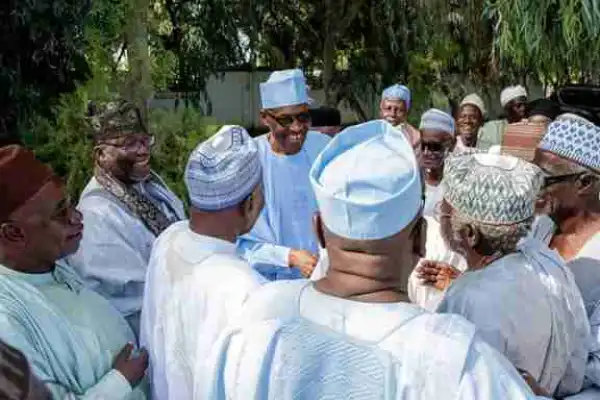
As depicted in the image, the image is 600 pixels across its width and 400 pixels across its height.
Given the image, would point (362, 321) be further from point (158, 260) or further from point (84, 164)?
point (84, 164)

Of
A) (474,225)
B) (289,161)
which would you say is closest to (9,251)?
(474,225)

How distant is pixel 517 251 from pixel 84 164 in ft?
18.4

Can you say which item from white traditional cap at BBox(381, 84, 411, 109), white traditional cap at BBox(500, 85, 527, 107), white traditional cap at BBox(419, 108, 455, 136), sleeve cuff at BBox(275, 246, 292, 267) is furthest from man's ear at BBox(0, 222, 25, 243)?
white traditional cap at BBox(500, 85, 527, 107)

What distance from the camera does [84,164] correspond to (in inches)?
292

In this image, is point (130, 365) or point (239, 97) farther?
point (239, 97)

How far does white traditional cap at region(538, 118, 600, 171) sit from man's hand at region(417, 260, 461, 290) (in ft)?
1.68

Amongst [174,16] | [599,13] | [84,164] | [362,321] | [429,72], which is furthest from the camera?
[429,72]

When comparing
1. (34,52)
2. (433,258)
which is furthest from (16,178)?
(34,52)

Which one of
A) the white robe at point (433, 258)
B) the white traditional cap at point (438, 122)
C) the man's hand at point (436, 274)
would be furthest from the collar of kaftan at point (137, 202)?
the white traditional cap at point (438, 122)

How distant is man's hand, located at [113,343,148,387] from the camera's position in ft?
8.11

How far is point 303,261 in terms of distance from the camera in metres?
4.07

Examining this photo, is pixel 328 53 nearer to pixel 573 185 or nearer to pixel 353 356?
pixel 573 185

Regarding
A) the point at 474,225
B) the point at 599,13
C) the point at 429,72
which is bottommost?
the point at 429,72

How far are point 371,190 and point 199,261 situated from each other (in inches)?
36.8
